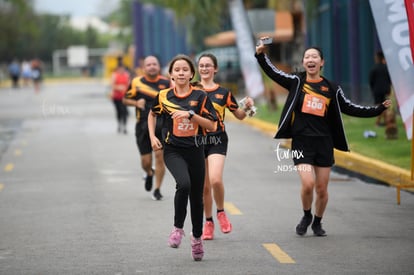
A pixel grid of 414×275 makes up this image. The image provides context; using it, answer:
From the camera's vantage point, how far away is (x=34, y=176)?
1738cm

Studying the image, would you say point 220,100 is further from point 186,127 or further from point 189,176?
Result: point 189,176

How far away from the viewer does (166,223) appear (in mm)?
11641

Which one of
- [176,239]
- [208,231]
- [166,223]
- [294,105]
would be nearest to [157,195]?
[166,223]

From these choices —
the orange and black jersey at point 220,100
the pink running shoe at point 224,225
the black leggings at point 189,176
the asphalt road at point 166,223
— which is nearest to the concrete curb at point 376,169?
the asphalt road at point 166,223

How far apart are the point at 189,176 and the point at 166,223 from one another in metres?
2.39

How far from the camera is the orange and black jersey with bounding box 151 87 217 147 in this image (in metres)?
9.35

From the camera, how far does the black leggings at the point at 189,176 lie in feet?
30.4

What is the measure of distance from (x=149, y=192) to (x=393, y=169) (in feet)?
11.7

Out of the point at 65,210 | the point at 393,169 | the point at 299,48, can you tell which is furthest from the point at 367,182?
the point at 299,48

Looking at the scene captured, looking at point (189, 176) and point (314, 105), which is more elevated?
point (314, 105)

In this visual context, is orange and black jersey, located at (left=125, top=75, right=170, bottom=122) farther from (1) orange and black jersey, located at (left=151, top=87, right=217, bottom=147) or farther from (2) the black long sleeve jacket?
(1) orange and black jersey, located at (left=151, top=87, right=217, bottom=147)

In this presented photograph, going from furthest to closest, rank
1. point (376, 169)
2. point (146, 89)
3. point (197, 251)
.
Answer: point (376, 169) < point (146, 89) < point (197, 251)

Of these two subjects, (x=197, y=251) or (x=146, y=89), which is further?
(x=146, y=89)

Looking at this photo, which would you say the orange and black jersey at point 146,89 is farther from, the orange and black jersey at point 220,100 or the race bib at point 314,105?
the race bib at point 314,105
